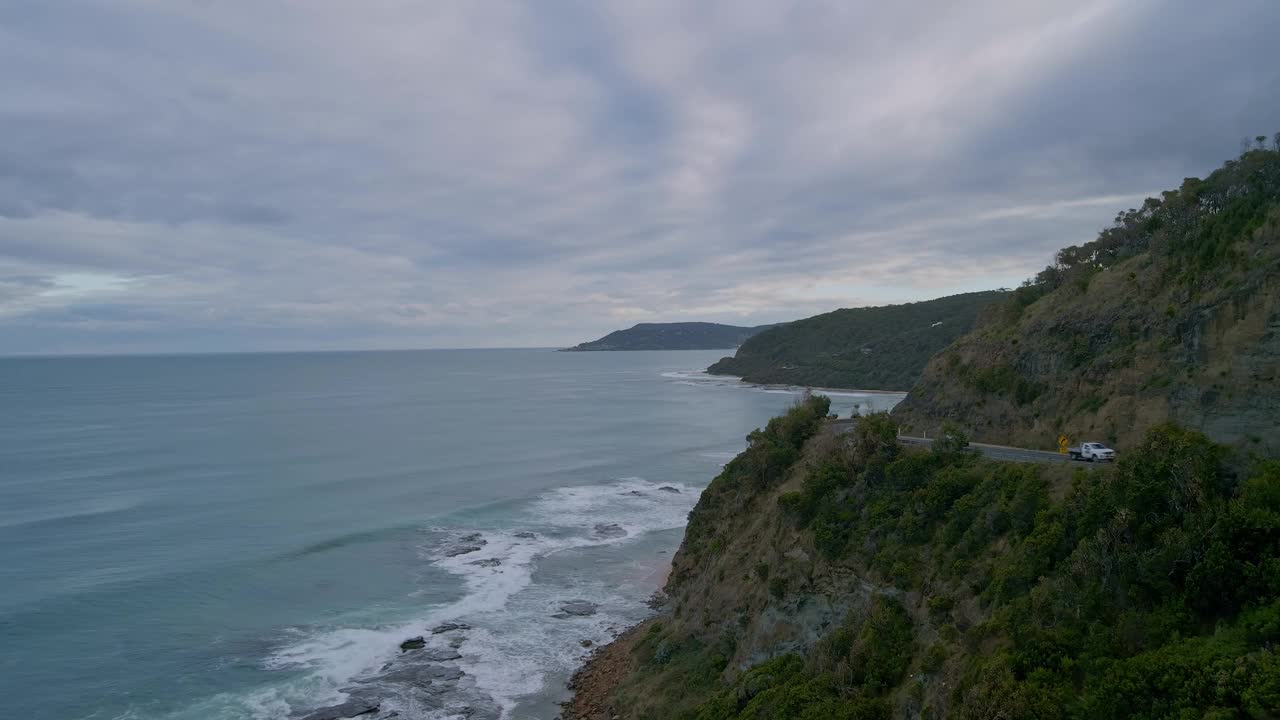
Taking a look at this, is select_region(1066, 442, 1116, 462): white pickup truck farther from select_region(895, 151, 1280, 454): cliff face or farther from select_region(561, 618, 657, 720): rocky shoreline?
select_region(561, 618, 657, 720): rocky shoreline

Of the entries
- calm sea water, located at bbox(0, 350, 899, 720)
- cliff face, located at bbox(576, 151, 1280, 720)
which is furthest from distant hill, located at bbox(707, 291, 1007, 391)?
cliff face, located at bbox(576, 151, 1280, 720)

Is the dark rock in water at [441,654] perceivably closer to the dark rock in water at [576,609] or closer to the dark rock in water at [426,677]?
the dark rock in water at [426,677]

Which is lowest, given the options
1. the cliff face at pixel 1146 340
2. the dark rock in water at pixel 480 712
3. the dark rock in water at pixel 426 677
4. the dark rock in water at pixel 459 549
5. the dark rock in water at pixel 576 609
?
the dark rock in water at pixel 480 712

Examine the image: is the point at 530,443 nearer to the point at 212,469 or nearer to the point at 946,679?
the point at 212,469

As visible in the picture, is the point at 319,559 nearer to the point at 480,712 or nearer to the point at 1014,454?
the point at 480,712

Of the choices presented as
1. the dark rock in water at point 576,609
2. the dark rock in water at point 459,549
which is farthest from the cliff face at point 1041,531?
the dark rock in water at point 459,549

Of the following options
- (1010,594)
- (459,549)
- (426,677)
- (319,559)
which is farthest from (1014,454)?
(319,559)
